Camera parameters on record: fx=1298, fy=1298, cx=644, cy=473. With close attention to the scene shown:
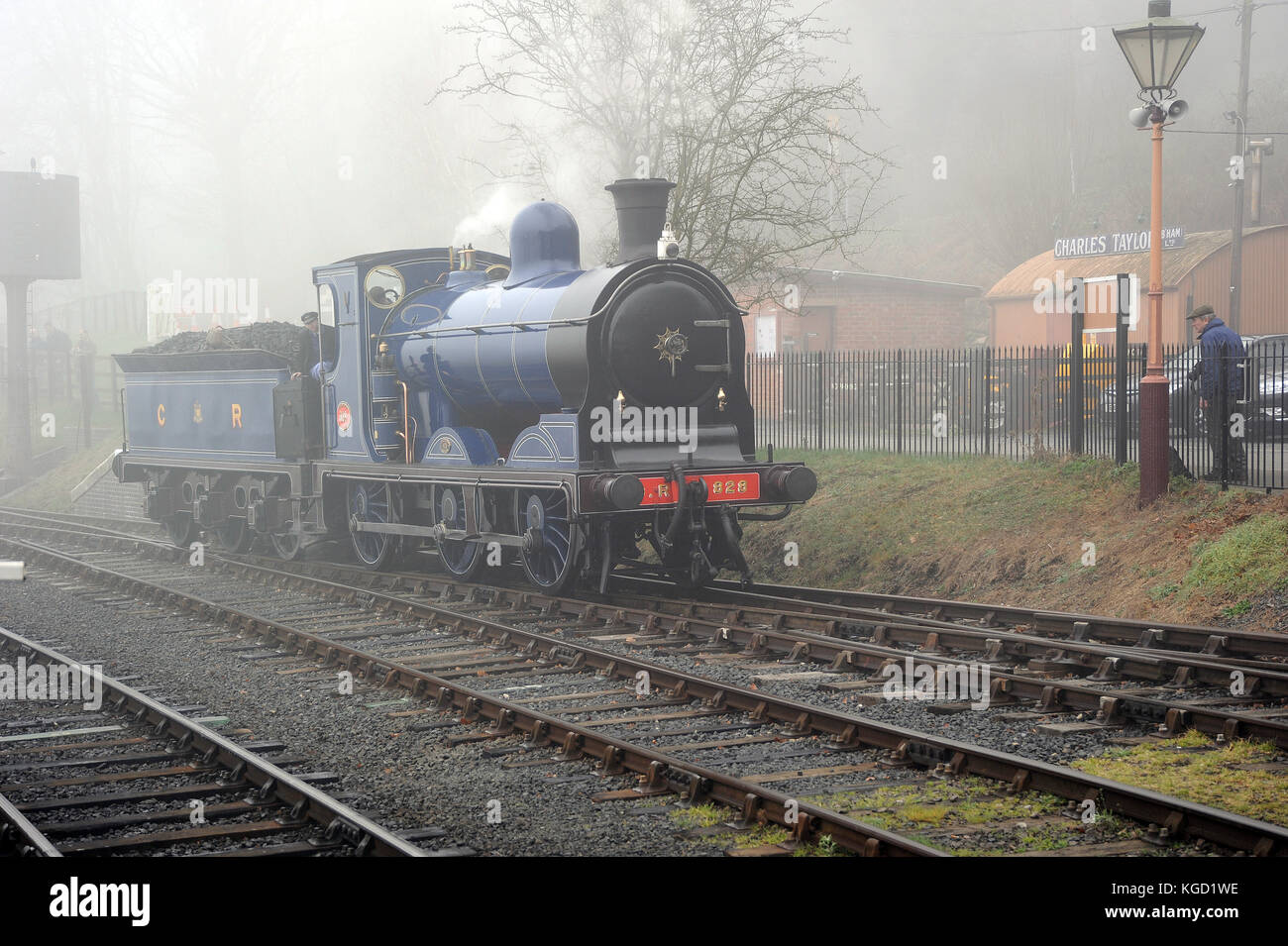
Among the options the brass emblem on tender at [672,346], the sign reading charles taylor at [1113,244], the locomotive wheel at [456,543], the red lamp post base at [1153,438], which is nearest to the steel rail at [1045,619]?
the brass emblem on tender at [672,346]

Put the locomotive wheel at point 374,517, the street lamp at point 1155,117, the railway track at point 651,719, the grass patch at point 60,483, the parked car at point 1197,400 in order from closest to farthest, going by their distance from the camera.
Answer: the railway track at point 651,719, the street lamp at point 1155,117, the parked car at point 1197,400, the locomotive wheel at point 374,517, the grass patch at point 60,483

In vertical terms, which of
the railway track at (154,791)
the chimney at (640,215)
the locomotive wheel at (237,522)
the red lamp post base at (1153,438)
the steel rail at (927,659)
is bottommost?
the railway track at (154,791)

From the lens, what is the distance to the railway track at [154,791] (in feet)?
17.9

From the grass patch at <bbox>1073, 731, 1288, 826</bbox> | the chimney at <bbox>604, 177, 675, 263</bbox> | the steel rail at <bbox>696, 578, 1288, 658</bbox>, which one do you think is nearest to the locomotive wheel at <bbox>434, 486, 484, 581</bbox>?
the steel rail at <bbox>696, 578, 1288, 658</bbox>

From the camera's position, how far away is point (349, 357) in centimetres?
1379

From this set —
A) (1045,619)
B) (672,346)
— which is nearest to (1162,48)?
(672,346)

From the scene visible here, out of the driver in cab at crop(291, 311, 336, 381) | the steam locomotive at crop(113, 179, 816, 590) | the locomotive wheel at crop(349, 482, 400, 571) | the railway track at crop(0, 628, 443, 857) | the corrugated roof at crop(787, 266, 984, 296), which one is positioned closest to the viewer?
the railway track at crop(0, 628, 443, 857)

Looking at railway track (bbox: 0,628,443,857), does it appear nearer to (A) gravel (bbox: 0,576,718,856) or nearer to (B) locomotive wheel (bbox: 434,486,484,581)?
(A) gravel (bbox: 0,576,718,856)

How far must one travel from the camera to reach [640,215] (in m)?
11.2

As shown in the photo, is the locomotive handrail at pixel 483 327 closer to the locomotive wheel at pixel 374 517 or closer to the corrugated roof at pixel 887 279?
the locomotive wheel at pixel 374 517

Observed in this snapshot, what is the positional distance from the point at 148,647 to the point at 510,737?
15.1 ft

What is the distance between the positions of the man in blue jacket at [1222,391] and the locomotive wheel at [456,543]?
7145 mm

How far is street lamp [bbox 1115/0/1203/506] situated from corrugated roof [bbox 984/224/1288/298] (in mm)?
18135

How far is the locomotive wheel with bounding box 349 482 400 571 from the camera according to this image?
13852 millimetres
